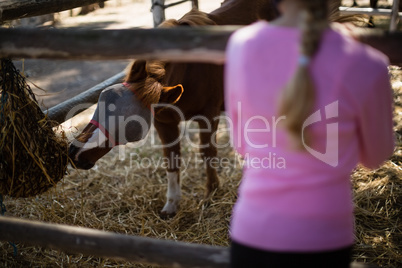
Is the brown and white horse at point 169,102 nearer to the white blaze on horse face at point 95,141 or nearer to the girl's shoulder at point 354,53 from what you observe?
the white blaze on horse face at point 95,141

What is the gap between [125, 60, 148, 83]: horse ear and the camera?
7.88ft

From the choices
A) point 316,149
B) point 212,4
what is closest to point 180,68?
point 316,149

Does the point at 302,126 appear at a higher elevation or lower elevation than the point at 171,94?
higher

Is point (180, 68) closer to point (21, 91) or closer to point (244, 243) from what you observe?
point (21, 91)

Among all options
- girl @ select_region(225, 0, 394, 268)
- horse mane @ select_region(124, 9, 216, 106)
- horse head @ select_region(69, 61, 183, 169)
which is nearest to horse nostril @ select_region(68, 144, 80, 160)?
horse head @ select_region(69, 61, 183, 169)

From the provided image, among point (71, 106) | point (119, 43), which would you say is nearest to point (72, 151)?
point (71, 106)

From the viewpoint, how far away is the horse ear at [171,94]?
2.40m

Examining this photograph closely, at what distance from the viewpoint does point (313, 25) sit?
91 cm

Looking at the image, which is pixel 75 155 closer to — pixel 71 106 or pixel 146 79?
pixel 146 79

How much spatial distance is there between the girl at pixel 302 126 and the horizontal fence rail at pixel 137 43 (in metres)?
0.31

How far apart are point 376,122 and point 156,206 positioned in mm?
2499

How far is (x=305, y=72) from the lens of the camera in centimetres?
91

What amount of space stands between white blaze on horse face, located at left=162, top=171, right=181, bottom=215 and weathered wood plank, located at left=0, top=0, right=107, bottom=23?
1.49 m

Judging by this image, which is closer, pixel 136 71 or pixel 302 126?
pixel 302 126
